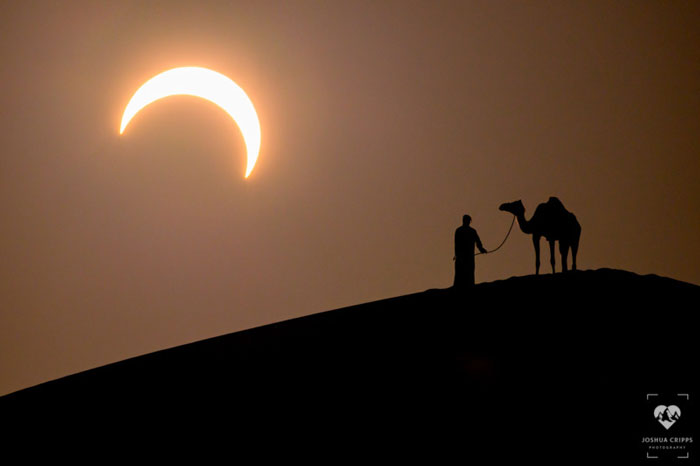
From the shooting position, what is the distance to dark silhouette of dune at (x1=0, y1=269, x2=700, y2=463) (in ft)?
18.0

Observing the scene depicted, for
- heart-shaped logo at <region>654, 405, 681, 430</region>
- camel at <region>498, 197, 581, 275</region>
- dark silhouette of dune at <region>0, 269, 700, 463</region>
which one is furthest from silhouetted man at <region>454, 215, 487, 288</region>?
heart-shaped logo at <region>654, 405, 681, 430</region>

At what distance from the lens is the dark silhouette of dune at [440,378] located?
5492mm

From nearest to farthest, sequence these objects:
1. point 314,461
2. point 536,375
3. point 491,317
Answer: point 314,461 < point 536,375 < point 491,317

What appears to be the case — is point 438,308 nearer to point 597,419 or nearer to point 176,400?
Answer: point 597,419

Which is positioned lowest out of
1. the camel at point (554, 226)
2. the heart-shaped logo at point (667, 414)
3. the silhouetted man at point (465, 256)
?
the heart-shaped logo at point (667, 414)

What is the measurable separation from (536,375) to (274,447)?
8.56ft

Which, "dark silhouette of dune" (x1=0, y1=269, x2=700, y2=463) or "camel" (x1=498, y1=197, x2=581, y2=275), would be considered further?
"camel" (x1=498, y1=197, x2=581, y2=275)

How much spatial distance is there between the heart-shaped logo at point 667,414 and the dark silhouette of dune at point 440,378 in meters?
0.14

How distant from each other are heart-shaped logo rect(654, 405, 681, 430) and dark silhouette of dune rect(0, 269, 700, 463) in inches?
5.7

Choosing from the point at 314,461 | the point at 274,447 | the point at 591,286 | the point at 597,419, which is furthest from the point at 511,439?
the point at 591,286

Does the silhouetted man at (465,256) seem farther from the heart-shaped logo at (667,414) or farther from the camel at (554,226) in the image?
the heart-shaped logo at (667,414)

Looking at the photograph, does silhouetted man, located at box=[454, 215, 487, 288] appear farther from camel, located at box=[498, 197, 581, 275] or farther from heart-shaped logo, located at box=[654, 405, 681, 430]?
heart-shaped logo, located at box=[654, 405, 681, 430]

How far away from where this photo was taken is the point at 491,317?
6840 mm

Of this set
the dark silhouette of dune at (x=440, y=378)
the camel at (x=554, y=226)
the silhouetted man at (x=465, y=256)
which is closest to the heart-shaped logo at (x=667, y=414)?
the dark silhouette of dune at (x=440, y=378)
